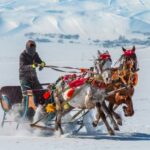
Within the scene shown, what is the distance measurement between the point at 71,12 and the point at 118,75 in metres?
179

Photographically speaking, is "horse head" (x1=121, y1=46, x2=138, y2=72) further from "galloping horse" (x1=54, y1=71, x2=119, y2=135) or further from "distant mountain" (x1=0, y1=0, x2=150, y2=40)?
"distant mountain" (x1=0, y1=0, x2=150, y2=40)

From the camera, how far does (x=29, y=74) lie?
1036cm

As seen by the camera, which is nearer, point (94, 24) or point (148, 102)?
point (148, 102)

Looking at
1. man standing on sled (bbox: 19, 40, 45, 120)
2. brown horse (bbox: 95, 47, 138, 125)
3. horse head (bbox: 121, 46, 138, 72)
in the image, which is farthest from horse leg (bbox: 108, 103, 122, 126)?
man standing on sled (bbox: 19, 40, 45, 120)

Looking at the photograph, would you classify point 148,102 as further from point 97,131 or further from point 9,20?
point 9,20

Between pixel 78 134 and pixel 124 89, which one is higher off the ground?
pixel 124 89

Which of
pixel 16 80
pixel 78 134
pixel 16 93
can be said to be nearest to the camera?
pixel 78 134

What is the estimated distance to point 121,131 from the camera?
10.4 meters

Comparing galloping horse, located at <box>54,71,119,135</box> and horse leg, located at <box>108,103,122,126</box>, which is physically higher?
galloping horse, located at <box>54,71,119,135</box>

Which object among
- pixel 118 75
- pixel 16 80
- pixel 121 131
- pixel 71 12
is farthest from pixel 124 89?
pixel 71 12

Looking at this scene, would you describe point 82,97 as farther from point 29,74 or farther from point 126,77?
point 29,74

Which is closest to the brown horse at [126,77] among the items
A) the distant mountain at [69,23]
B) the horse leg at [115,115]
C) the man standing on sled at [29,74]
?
the horse leg at [115,115]

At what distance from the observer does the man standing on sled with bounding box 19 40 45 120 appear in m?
10.2

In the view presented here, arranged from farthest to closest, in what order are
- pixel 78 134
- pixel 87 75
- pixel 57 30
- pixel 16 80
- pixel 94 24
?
pixel 94 24
pixel 57 30
pixel 16 80
pixel 78 134
pixel 87 75
